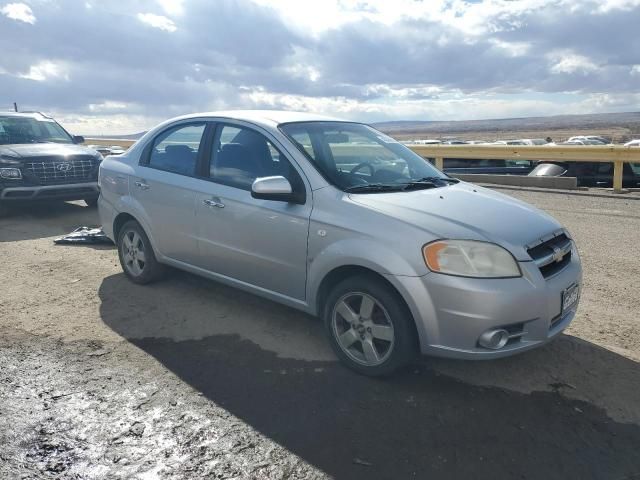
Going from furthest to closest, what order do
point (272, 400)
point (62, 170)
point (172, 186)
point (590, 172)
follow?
1. point (590, 172)
2. point (62, 170)
3. point (172, 186)
4. point (272, 400)

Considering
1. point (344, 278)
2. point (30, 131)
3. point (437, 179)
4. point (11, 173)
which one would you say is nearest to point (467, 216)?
point (344, 278)

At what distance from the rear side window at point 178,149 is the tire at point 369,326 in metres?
1.89

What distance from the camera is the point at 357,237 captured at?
11.0ft

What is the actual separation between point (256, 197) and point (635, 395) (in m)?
2.68

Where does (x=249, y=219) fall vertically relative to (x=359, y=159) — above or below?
below

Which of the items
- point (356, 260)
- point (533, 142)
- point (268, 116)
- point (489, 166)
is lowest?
point (356, 260)

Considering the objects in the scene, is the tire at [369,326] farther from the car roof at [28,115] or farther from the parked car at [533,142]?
the parked car at [533,142]

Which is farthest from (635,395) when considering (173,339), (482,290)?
(173,339)

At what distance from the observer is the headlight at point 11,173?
8.46m

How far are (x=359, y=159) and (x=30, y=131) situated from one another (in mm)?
8106

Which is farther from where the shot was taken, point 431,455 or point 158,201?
point 158,201

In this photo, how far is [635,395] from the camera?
10.7 feet

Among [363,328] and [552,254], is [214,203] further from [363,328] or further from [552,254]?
[552,254]

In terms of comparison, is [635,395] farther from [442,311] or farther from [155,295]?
[155,295]
